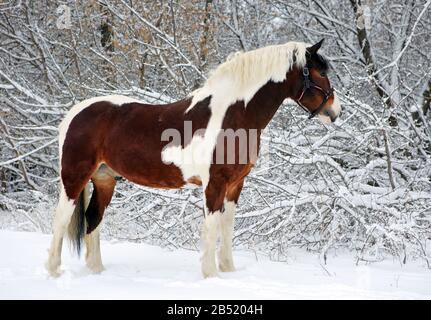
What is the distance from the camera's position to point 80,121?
431 cm

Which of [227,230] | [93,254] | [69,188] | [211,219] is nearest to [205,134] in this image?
[211,219]

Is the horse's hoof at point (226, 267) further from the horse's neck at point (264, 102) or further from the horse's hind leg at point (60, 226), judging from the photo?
the horse's hind leg at point (60, 226)

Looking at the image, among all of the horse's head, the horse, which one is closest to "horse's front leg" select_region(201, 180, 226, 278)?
the horse

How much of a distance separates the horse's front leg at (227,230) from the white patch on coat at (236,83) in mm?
443

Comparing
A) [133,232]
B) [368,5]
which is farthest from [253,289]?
[368,5]

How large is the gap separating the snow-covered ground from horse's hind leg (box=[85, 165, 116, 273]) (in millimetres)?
126

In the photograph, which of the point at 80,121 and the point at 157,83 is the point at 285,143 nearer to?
the point at 80,121

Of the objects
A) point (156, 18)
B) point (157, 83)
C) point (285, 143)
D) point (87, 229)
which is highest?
point (156, 18)

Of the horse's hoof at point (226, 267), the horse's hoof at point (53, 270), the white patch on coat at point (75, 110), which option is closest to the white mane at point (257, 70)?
the white patch on coat at point (75, 110)

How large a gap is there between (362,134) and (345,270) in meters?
2.34

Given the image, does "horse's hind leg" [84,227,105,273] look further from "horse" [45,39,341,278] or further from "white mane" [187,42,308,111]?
"white mane" [187,42,308,111]

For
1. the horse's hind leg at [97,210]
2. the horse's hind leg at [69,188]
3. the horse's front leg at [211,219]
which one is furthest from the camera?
the horse's hind leg at [97,210]

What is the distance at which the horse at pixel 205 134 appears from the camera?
12.8 ft

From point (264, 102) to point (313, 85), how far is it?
0.41 m
